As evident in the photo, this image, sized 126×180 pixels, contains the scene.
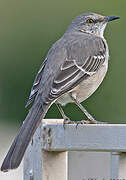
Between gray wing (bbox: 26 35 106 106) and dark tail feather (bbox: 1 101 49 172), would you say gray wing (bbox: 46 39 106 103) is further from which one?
dark tail feather (bbox: 1 101 49 172)

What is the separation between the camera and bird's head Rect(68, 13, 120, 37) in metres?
6.22

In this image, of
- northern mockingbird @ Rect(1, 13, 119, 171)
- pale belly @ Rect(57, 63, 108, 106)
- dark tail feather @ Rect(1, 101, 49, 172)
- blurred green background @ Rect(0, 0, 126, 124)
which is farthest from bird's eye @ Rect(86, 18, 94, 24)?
blurred green background @ Rect(0, 0, 126, 124)

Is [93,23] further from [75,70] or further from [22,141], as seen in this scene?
[22,141]

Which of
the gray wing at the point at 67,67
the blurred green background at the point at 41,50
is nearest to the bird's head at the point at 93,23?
the gray wing at the point at 67,67

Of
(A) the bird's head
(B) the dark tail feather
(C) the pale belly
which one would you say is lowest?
(B) the dark tail feather

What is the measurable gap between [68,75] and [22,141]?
44.9 inches

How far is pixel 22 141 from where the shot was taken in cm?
401

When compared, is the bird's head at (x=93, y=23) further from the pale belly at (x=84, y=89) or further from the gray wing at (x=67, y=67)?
the pale belly at (x=84, y=89)

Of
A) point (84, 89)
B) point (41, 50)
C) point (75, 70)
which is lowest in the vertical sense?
point (84, 89)

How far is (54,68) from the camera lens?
201 inches

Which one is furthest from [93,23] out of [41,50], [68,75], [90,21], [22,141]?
[41,50]

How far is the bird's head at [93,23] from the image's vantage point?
20.4ft

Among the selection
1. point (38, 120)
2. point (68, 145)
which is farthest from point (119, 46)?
point (68, 145)

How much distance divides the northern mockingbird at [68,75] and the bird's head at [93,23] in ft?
0.70
